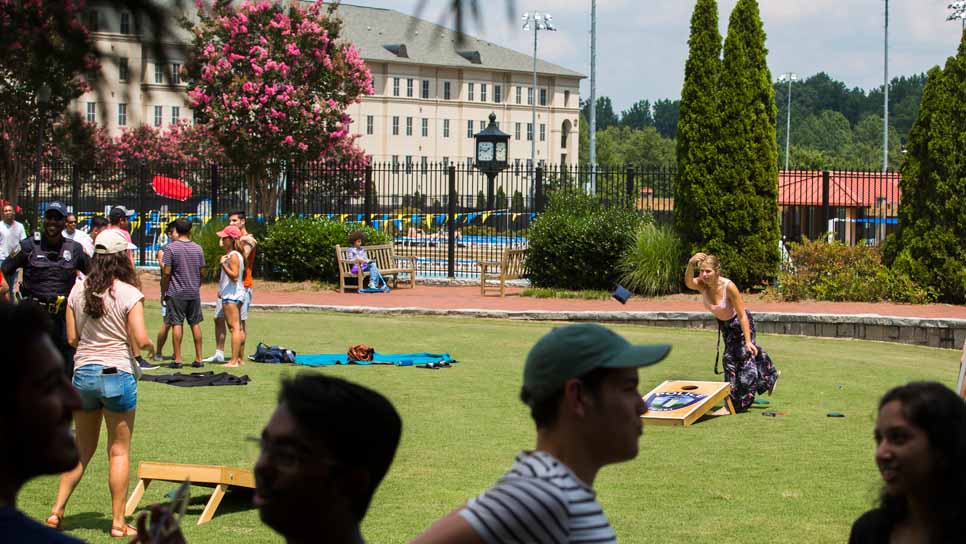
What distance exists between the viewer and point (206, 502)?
8.34 m

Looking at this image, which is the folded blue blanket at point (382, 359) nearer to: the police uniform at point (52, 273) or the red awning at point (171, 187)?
the police uniform at point (52, 273)

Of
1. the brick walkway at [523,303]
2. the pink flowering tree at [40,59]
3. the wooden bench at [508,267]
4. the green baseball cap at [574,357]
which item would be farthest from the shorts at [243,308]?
the pink flowering tree at [40,59]

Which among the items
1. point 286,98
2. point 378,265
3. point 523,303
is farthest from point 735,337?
point 286,98

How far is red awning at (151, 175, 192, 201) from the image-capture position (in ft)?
107

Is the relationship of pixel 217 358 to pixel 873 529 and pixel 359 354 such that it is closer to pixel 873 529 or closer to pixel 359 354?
pixel 359 354

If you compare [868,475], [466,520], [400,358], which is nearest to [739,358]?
[868,475]

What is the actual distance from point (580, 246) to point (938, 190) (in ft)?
22.4

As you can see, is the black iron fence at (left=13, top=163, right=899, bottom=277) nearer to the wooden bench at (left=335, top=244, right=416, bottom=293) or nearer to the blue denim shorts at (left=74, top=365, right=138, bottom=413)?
the wooden bench at (left=335, top=244, right=416, bottom=293)

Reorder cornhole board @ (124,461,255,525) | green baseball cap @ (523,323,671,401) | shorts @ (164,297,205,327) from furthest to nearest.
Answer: shorts @ (164,297,205,327) → cornhole board @ (124,461,255,525) → green baseball cap @ (523,323,671,401)

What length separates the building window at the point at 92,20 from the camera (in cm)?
255

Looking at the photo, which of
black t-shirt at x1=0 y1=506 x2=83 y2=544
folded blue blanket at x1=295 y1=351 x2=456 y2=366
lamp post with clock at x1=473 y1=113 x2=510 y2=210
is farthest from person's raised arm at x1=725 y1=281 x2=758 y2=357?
lamp post with clock at x1=473 y1=113 x2=510 y2=210

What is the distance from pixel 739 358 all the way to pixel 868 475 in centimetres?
332

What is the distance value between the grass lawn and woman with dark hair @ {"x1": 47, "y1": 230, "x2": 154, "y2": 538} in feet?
1.12

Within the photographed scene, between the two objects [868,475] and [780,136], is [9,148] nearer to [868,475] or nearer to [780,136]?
[868,475]
